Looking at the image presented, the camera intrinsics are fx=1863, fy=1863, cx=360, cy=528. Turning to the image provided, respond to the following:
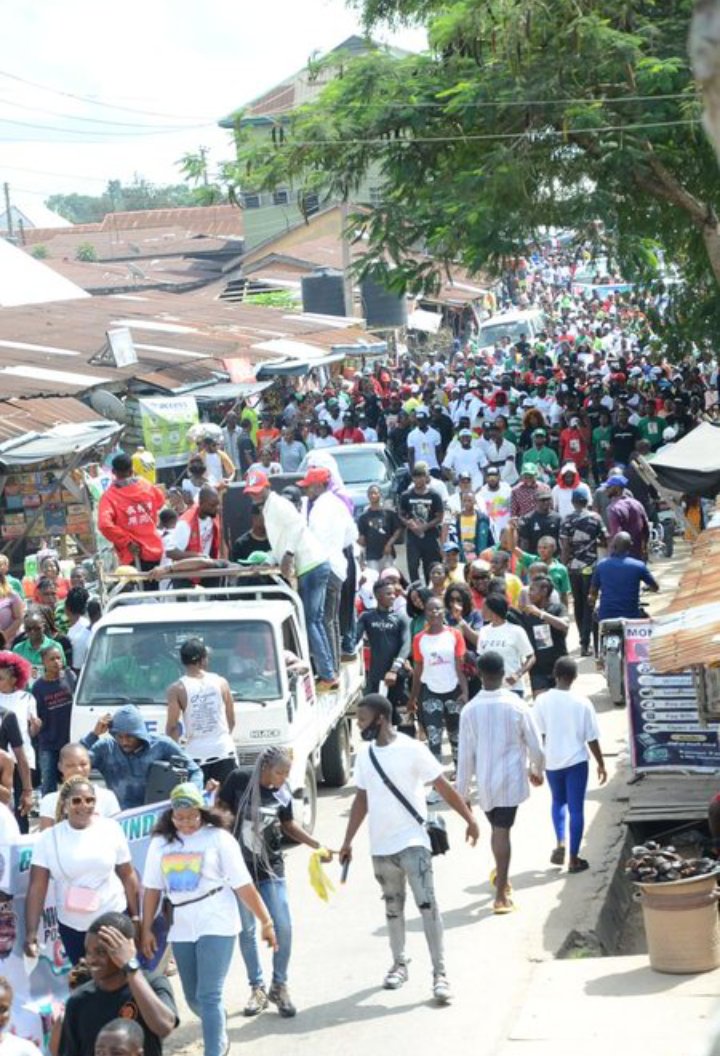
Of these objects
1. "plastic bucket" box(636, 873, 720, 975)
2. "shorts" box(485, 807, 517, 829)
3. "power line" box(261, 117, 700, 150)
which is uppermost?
"power line" box(261, 117, 700, 150)

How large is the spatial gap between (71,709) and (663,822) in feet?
13.6

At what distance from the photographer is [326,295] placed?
167ft

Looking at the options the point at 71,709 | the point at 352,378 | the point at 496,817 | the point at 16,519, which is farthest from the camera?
the point at 352,378

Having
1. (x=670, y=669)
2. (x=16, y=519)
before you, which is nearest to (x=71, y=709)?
(x=670, y=669)

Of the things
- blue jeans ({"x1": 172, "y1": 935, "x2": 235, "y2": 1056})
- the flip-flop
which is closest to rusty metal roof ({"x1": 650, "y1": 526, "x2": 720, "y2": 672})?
the flip-flop

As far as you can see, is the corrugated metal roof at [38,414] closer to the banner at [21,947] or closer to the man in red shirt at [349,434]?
the man in red shirt at [349,434]

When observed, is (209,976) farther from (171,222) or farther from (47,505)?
(171,222)

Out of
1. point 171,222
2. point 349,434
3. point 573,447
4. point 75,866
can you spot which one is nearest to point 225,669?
point 75,866

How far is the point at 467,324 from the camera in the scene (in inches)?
3036

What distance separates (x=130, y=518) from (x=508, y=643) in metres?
3.40

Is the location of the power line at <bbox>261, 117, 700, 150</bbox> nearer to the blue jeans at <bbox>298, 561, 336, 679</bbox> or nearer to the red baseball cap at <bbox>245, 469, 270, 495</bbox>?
the red baseball cap at <bbox>245, 469, 270, 495</bbox>

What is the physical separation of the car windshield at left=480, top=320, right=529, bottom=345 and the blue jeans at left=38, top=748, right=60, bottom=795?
49.2m

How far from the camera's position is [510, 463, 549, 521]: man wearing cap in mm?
20922

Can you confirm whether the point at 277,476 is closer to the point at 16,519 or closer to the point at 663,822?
the point at 16,519
